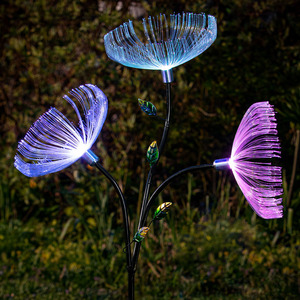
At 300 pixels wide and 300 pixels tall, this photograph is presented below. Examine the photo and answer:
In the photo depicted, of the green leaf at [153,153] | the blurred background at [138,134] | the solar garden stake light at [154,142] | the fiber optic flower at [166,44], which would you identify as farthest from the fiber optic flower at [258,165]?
the blurred background at [138,134]

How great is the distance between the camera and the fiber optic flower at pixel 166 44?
1333mm

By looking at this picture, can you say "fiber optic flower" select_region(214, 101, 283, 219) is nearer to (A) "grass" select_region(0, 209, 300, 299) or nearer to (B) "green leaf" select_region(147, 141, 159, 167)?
(B) "green leaf" select_region(147, 141, 159, 167)

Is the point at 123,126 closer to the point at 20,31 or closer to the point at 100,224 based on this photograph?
the point at 100,224

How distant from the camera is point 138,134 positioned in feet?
12.2

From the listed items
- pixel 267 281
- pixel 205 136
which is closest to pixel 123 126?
pixel 205 136

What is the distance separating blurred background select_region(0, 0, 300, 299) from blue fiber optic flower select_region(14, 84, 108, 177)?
1852mm

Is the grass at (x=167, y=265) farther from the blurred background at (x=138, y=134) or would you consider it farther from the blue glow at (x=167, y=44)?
the blue glow at (x=167, y=44)

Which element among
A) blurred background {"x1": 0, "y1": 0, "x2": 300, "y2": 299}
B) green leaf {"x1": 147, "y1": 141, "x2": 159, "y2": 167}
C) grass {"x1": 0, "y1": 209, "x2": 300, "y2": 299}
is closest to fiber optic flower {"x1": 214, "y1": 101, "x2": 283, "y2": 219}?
green leaf {"x1": 147, "y1": 141, "x2": 159, "y2": 167}

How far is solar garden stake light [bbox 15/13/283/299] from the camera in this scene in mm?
1163

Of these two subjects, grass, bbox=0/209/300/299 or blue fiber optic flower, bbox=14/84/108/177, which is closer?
blue fiber optic flower, bbox=14/84/108/177

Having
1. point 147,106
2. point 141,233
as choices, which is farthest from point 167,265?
point 147,106

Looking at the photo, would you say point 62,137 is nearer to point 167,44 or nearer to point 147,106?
point 147,106

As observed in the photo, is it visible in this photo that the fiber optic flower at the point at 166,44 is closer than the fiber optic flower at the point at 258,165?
No

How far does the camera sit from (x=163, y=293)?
272cm
